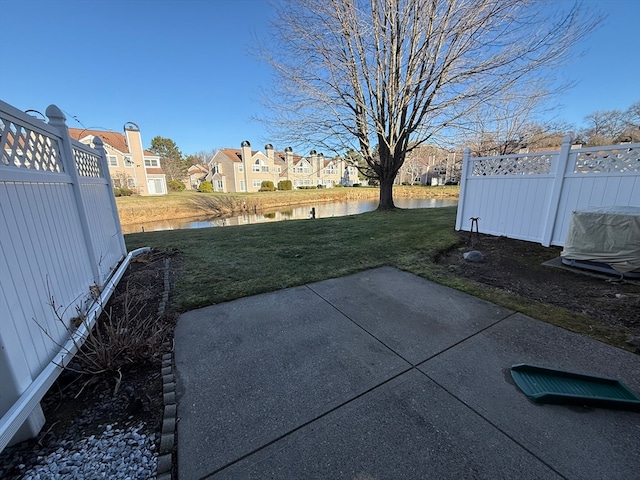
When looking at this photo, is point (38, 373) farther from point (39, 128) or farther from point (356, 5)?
point (356, 5)

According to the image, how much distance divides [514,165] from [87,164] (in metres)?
6.98

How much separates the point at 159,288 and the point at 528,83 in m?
11.8

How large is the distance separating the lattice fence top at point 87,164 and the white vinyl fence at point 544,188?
261 inches

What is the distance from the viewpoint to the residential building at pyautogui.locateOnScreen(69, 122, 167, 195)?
23.6 m

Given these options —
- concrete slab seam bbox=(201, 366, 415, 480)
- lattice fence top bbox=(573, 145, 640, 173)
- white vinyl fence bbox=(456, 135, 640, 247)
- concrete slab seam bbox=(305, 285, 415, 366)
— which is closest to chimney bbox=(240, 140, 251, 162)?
white vinyl fence bbox=(456, 135, 640, 247)

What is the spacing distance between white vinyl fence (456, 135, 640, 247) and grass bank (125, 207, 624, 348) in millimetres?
917

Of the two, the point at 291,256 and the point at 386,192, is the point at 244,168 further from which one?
the point at 291,256

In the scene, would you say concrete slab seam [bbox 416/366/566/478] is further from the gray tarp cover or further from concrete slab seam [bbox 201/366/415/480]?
the gray tarp cover

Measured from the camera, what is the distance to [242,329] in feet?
7.93

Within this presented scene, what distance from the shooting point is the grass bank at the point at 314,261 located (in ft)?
9.70

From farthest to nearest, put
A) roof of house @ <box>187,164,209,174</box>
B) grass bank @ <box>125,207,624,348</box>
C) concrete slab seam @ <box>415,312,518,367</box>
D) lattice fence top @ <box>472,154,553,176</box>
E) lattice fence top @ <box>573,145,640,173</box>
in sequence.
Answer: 1. roof of house @ <box>187,164,209,174</box>
2. lattice fence top @ <box>472,154,553,176</box>
3. lattice fence top @ <box>573,145,640,173</box>
4. grass bank @ <box>125,207,624,348</box>
5. concrete slab seam @ <box>415,312,518,367</box>

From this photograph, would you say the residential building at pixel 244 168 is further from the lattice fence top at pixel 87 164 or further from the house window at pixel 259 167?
the lattice fence top at pixel 87 164

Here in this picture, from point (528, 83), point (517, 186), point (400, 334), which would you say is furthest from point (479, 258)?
point (528, 83)

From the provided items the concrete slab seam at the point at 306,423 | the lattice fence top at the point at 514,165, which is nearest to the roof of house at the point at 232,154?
the lattice fence top at the point at 514,165
